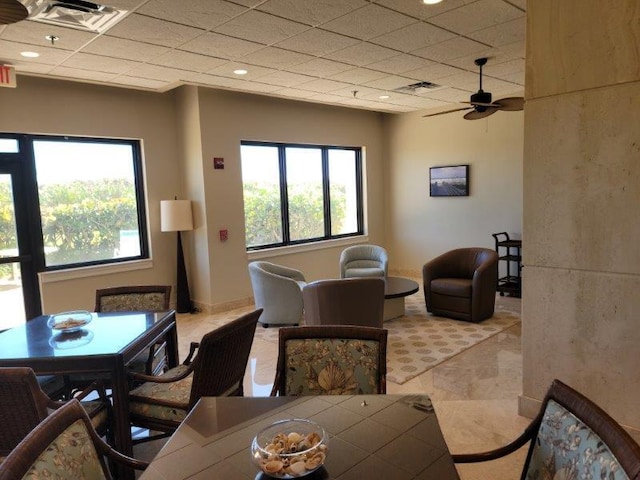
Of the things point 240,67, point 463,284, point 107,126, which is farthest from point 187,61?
point 463,284

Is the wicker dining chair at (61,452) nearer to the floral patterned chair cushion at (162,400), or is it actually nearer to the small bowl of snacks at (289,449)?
the small bowl of snacks at (289,449)

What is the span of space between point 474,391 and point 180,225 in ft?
13.1

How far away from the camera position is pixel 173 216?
18.9 ft

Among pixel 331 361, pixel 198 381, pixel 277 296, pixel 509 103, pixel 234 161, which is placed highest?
pixel 509 103

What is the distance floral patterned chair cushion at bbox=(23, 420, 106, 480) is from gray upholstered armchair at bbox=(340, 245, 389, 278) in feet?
15.9

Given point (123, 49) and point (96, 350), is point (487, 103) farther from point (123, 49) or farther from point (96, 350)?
point (96, 350)

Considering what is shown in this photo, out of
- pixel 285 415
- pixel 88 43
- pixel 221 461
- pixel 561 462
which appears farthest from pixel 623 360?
pixel 88 43

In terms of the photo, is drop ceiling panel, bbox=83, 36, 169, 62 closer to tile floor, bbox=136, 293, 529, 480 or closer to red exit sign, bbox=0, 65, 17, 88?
red exit sign, bbox=0, 65, 17, 88

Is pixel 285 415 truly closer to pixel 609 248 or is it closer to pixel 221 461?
pixel 221 461

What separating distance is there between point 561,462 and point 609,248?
171 cm

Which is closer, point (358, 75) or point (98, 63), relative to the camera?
point (98, 63)

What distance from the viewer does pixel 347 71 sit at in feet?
16.2

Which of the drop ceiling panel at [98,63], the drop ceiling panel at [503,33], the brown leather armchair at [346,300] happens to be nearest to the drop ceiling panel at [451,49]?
the drop ceiling panel at [503,33]

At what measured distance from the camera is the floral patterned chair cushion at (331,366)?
2.05 metres
